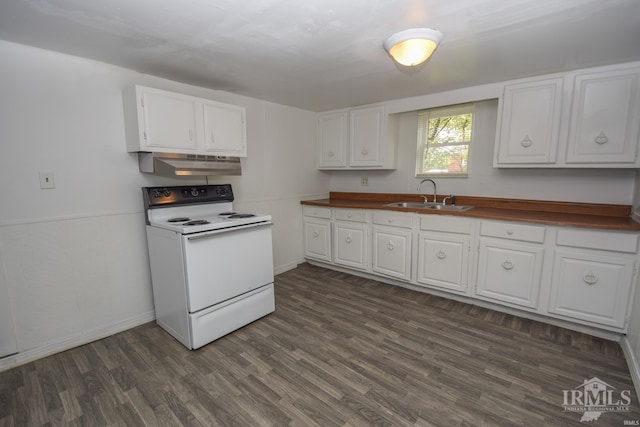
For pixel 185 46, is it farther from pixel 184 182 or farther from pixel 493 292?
pixel 493 292

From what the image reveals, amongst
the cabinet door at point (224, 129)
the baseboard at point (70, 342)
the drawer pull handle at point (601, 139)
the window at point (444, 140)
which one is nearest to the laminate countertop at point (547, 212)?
the window at point (444, 140)

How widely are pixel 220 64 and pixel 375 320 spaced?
246 cm

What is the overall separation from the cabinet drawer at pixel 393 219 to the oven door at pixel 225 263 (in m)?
1.29

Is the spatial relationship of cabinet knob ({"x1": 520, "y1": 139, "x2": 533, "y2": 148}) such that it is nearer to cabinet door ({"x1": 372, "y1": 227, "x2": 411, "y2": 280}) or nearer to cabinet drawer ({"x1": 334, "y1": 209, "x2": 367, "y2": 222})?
cabinet door ({"x1": 372, "y1": 227, "x2": 411, "y2": 280})

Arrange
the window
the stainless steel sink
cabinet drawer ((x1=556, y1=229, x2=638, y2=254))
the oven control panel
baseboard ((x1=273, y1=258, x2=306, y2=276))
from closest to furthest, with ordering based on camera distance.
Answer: cabinet drawer ((x1=556, y1=229, x2=638, y2=254))
the oven control panel
the stainless steel sink
the window
baseboard ((x1=273, y1=258, x2=306, y2=276))

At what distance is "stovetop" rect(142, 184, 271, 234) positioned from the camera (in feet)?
7.16

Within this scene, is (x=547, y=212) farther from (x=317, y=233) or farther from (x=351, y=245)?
(x=317, y=233)

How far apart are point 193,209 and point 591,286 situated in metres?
3.31

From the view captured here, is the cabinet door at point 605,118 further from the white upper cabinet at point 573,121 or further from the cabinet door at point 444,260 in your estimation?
the cabinet door at point 444,260

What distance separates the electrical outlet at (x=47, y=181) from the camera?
6.48ft

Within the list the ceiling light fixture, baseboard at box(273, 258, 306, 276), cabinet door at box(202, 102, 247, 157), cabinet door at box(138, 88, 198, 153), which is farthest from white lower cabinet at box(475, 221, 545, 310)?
cabinet door at box(138, 88, 198, 153)

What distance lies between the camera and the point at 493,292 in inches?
102

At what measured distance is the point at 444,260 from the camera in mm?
2828

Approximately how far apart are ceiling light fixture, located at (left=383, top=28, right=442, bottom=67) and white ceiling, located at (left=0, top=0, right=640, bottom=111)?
0.16ft
